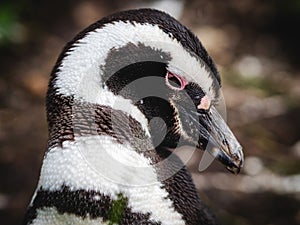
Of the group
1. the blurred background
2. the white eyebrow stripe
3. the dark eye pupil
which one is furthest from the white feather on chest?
the blurred background

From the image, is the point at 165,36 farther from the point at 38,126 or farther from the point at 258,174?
the point at 38,126

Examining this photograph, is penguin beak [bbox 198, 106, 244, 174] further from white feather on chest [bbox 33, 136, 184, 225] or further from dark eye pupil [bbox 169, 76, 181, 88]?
white feather on chest [bbox 33, 136, 184, 225]

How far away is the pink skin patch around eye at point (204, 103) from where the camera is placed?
229cm

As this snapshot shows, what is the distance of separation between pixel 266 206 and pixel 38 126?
5.12ft

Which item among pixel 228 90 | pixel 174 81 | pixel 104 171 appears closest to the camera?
pixel 104 171

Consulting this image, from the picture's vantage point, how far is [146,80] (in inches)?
87.0

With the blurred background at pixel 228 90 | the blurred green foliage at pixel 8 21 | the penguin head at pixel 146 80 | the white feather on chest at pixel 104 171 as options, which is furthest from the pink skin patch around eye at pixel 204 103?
the blurred green foliage at pixel 8 21

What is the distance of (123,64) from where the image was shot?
7.17ft

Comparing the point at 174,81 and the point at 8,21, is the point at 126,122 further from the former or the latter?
the point at 8,21

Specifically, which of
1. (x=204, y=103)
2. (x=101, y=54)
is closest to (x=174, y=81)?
(x=204, y=103)

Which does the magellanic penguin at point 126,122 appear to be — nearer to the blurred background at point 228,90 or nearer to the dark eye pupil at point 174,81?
the dark eye pupil at point 174,81

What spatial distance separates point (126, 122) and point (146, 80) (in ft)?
0.48

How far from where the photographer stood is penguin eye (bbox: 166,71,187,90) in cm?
223

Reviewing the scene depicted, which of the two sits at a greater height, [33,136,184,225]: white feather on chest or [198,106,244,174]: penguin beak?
[198,106,244,174]: penguin beak
